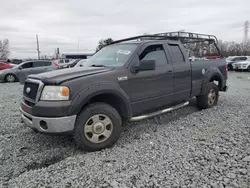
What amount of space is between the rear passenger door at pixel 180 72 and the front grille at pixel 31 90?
280 centimetres

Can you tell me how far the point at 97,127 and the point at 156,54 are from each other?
2025mm

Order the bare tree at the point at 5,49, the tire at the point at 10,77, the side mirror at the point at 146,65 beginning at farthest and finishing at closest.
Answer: the bare tree at the point at 5,49 → the tire at the point at 10,77 → the side mirror at the point at 146,65

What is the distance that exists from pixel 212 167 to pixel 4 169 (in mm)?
2833

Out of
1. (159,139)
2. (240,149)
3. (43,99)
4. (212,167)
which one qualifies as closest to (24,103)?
(43,99)

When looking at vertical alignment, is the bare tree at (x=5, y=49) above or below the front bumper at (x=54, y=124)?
above

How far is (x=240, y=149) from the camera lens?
10.9 ft

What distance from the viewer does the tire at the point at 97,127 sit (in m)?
3.29

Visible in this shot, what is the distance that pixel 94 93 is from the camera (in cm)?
335

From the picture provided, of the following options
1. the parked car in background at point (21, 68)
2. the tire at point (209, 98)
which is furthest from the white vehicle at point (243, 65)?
the tire at point (209, 98)

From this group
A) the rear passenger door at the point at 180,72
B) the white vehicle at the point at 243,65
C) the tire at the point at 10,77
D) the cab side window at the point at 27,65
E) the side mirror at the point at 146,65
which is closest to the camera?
the side mirror at the point at 146,65

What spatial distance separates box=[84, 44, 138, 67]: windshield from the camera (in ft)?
13.2

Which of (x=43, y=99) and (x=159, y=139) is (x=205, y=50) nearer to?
(x=159, y=139)

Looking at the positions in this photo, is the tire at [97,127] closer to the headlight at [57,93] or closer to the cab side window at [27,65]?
the headlight at [57,93]

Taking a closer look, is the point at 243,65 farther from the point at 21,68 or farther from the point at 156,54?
the point at 156,54
